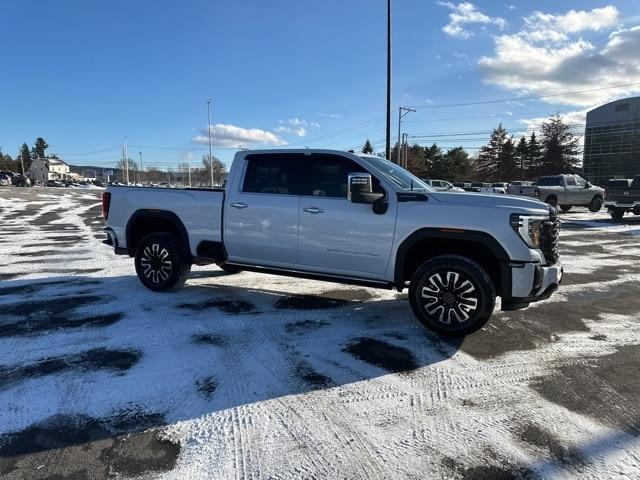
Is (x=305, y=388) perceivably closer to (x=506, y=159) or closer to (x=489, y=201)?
(x=489, y=201)

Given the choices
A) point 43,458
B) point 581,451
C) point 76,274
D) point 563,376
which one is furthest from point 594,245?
point 43,458

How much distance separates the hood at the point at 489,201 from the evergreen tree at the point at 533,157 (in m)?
73.1

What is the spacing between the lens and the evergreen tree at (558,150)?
Answer: 68.0 m

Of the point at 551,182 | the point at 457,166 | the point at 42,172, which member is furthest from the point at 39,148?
the point at 551,182

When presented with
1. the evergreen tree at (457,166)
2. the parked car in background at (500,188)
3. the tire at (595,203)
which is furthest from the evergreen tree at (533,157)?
the tire at (595,203)

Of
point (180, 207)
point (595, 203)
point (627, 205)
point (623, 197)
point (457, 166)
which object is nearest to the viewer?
point (180, 207)

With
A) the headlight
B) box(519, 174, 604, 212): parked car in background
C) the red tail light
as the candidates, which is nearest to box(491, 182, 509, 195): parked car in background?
box(519, 174, 604, 212): parked car in background

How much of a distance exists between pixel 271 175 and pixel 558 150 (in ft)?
236

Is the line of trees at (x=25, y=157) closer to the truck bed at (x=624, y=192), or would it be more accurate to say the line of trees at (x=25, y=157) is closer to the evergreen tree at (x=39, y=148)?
the evergreen tree at (x=39, y=148)

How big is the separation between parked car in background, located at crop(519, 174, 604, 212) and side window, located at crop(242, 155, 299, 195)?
19626 millimetres

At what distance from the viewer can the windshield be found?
5.54 metres

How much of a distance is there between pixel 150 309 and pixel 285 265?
71.1 inches

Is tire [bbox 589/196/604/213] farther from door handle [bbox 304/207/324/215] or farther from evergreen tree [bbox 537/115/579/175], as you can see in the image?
evergreen tree [bbox 537/115/579/175]

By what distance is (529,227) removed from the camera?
4.75 m
